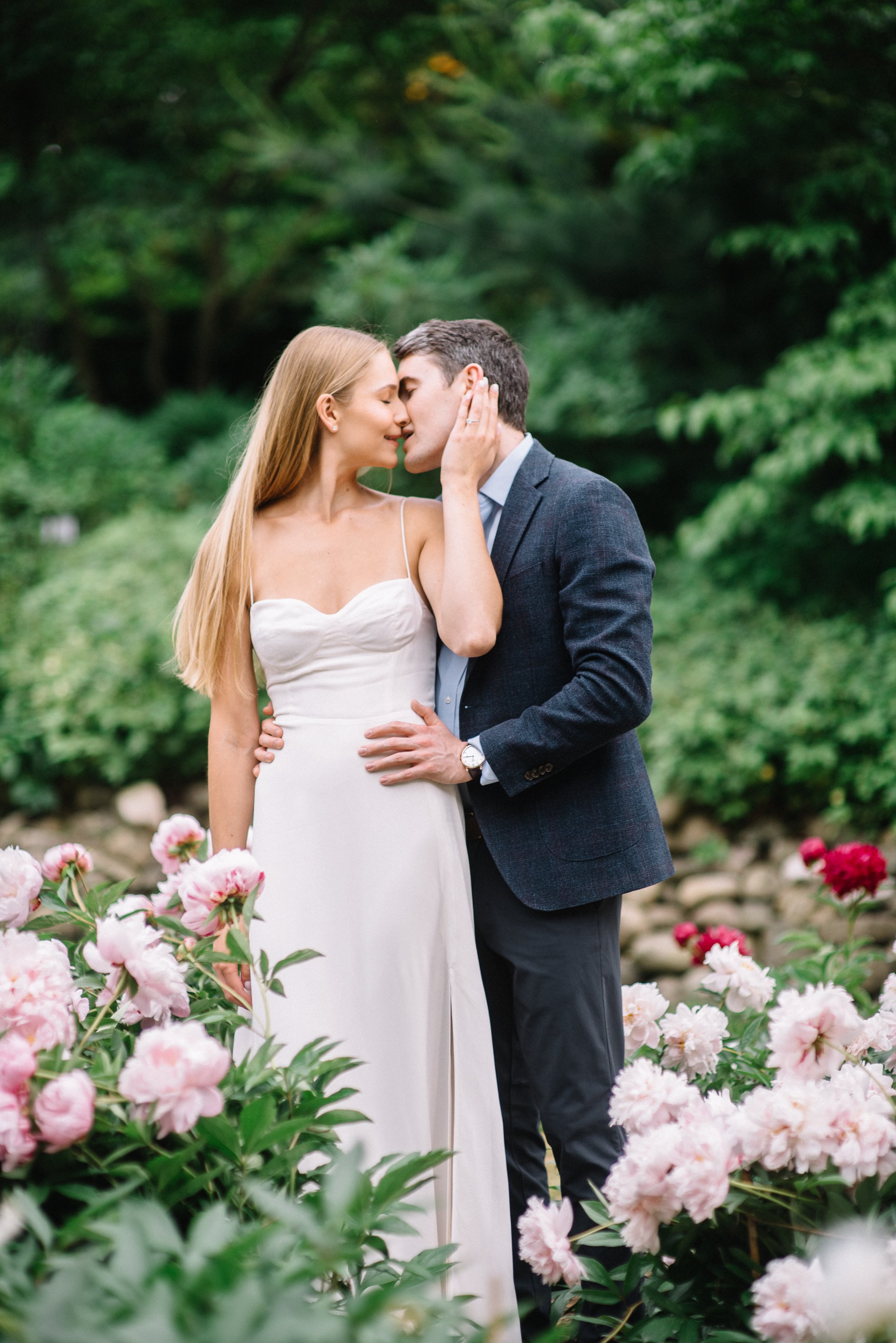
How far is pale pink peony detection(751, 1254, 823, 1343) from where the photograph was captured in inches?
46.9

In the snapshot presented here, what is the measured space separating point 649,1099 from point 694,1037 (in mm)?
457

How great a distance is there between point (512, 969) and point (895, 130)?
17.4 feet

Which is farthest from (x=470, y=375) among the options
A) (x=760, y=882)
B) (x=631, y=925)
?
(x=760, y=882)

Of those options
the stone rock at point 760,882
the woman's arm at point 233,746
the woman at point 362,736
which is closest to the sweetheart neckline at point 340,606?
the woman at point 362,736

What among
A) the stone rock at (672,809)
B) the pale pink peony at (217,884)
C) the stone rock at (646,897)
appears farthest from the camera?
the stone rock at (672,809)

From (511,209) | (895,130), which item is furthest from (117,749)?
(895,130)

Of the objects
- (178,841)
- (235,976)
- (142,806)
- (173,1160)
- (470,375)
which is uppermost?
(470,375)

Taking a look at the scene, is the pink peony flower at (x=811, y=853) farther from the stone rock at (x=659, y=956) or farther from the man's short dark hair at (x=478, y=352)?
the stone rock at (x=659, y=956)

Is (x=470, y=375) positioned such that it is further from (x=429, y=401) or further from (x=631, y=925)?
(x=631, y=925)

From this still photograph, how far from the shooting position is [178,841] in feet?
7.44

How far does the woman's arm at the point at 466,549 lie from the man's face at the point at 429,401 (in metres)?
0.05

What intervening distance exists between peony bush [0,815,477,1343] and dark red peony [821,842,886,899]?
1326mm

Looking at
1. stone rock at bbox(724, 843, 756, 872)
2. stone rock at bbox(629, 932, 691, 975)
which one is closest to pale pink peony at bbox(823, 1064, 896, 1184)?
stone rock at bbox(629, 932, 691, 975)

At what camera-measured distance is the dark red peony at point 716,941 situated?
241cm
